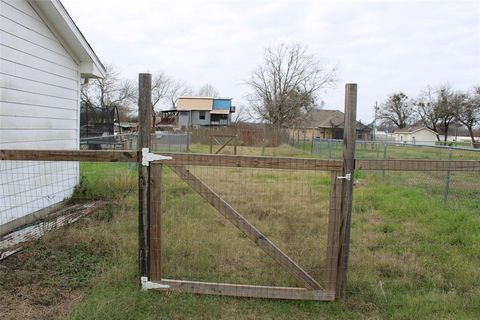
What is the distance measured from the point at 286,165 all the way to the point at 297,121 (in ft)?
154

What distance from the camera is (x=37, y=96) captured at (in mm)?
6102

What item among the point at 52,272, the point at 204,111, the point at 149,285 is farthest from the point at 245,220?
the point at 204,111

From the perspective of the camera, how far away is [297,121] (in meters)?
49.7

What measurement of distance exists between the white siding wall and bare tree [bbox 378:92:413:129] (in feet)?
246

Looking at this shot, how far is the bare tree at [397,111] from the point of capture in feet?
242

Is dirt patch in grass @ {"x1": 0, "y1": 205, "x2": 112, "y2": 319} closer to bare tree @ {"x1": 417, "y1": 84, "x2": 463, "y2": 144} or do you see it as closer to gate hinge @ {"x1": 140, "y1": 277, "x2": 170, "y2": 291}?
gate hinge @ {"x1": 140, "y1": 277, "x2": 170, "y2": 291}

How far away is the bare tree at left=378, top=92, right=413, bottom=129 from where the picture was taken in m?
73.7

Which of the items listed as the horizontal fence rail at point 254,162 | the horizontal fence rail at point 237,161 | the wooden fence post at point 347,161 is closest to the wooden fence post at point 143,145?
the horizontal fence rail at point 237,161

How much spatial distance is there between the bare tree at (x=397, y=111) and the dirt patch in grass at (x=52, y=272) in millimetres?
76876

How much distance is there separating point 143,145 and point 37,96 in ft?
12.0

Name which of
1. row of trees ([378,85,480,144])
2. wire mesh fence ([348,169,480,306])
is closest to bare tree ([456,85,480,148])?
row of trees ([378,85,480,144])

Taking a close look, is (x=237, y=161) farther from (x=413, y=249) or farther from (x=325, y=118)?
(x=325, y=118)

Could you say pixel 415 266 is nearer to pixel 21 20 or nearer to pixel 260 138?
pixel 21 20

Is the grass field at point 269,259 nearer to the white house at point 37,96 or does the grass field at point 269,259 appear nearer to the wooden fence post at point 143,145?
the wooden fence post at point 143,145
